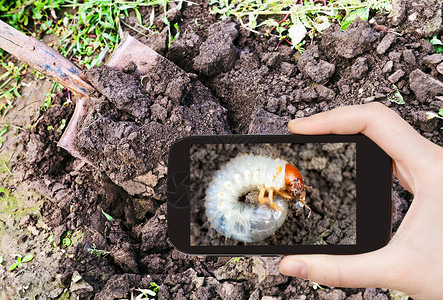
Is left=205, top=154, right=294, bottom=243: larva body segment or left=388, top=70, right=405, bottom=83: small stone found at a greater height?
left=388, top=70, right=405, bottom=83: small stone

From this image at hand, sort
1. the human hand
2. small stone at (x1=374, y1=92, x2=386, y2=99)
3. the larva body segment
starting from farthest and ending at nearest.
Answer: small stone at (x1=374, y1=92, x2=386, y2=99) → the larva body segment → the human hand

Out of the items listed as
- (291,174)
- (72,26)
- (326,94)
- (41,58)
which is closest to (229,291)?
(291,174)

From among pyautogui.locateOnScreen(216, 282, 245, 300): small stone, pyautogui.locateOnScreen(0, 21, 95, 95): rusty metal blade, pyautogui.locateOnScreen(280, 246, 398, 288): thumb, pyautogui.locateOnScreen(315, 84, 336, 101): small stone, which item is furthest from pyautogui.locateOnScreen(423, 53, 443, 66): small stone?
pyautogui.locateOnScreen(0, 21, 95, 95): rusty metal blade

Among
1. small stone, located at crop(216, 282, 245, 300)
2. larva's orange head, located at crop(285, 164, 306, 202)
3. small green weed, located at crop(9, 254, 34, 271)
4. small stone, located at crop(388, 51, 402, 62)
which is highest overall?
small stone, located at crop(388, 51, 402, 62)

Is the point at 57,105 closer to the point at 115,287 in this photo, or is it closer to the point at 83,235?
the point at 83,235

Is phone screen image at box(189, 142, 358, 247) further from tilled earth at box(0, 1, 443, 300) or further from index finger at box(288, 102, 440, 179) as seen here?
tilled earth at box(0, 1, 443, 300)

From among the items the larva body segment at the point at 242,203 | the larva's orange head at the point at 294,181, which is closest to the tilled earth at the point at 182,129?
the larva body segment at the point at 242,203

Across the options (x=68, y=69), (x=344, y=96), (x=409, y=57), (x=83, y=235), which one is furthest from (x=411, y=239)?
(x=68, y=69)

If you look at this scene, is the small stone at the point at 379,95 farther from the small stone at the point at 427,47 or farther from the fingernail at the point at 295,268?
the fingernail at the point at 295,268
